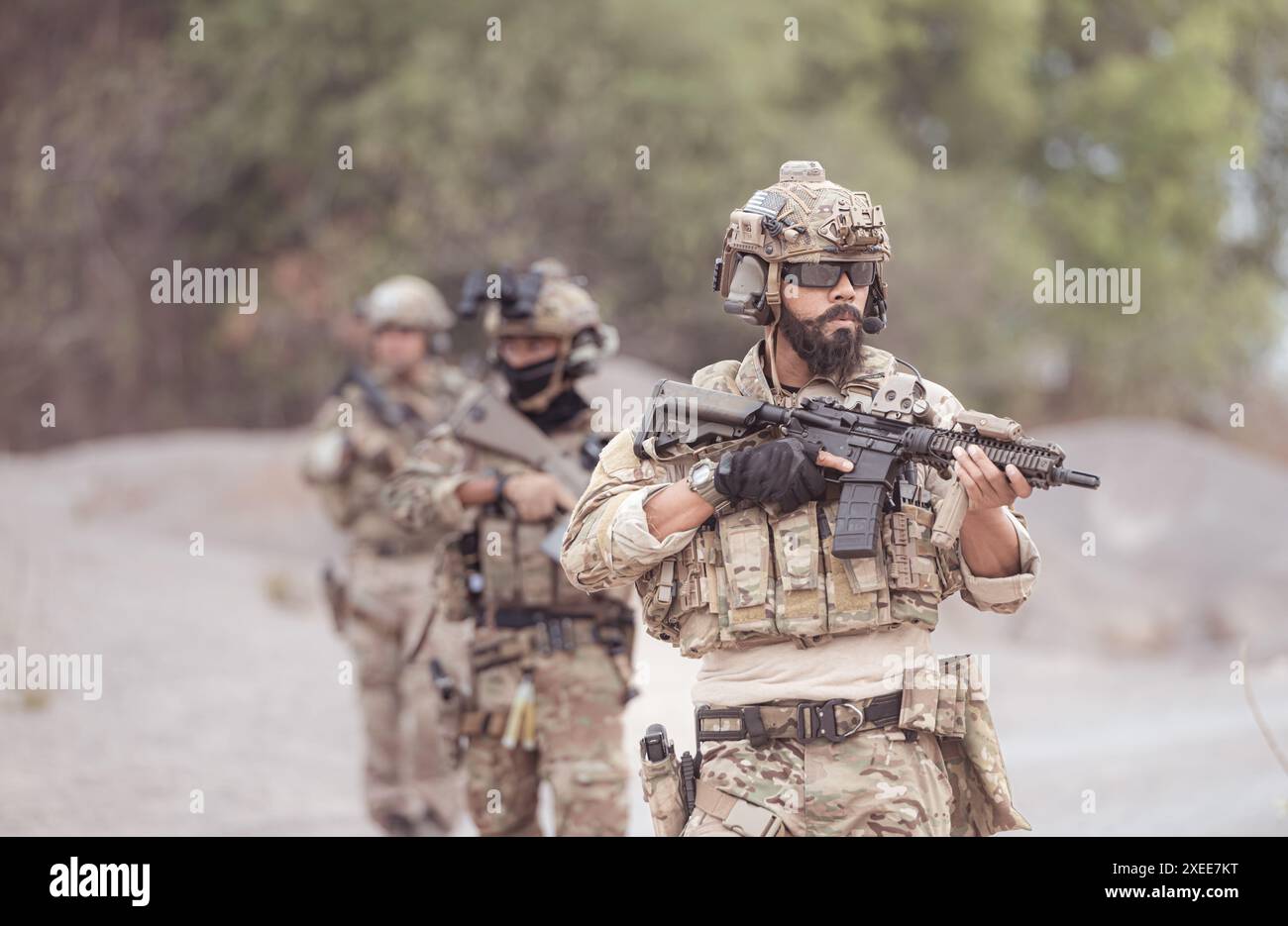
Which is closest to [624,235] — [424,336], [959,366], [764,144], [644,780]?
[764,144]

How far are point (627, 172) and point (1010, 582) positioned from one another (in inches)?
726

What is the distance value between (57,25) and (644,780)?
84.3 feet

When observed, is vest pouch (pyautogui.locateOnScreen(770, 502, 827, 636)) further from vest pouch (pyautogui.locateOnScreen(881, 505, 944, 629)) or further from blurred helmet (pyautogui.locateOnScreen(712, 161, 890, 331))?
blurred helmet (pyautogui.locateOnScreen(712, 161, 890, 331))

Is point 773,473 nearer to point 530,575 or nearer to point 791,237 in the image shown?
point 791,237

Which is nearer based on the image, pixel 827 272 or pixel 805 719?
pixel 805 719

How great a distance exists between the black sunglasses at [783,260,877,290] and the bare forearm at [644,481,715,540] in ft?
1.87

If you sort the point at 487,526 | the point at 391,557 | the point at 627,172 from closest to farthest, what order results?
the point at 487,526, the point at 391,557, the point at 627,172

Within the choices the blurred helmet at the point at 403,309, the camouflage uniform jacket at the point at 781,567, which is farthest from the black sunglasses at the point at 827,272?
the blurred helmet at the point at 403,309

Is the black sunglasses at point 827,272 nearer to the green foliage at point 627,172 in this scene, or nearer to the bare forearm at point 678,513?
the bare forearm at point 678,513

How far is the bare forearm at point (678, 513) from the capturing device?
164 inches

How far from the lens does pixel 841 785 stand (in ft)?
13.6

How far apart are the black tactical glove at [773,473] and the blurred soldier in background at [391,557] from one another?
3.73m

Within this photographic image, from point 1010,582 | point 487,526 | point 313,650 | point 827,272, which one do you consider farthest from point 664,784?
point 313,650

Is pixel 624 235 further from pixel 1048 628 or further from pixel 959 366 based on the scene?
pixel 1048 628
